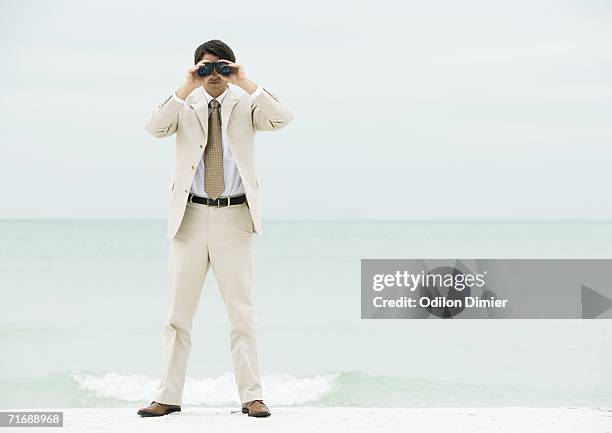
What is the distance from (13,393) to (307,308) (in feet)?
18.5

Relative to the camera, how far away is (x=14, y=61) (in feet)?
81.3

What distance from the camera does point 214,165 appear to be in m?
3.40

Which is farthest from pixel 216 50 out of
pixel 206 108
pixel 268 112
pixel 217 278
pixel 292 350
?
pixel 292 350

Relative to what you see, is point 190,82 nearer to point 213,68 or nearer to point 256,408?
point 213,68

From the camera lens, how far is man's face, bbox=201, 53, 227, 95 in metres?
3.34

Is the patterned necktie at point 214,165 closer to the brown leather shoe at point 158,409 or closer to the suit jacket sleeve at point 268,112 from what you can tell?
the suit jacket sleeve at point 268,112

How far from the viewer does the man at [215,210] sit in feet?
11.1

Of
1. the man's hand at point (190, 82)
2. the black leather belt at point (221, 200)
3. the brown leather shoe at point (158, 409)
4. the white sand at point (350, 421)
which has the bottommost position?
the white sand at point (350, 421)

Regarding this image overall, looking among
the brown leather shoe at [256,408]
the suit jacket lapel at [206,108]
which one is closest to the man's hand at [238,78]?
the suit jacket lapel at [206,108]

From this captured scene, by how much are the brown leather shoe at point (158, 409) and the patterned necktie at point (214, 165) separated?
2.79 ft

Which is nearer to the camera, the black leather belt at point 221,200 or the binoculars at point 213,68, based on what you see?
the binoculars at point 213,68

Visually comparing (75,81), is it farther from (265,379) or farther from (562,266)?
(265,379)

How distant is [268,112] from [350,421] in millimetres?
1238

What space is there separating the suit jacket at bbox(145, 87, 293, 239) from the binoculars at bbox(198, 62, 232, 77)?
0.47ft
